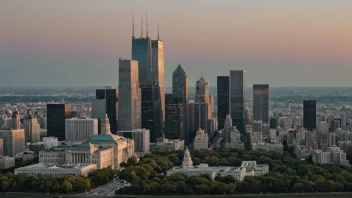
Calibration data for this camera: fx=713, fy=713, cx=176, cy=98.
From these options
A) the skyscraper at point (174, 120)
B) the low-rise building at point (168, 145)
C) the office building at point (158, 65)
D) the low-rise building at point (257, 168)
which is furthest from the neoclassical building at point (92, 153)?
the office building at point (158, 65)

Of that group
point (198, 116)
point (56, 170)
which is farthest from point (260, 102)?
point (56, 170)

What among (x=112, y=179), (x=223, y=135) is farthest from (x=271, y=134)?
(x=112, y=179)

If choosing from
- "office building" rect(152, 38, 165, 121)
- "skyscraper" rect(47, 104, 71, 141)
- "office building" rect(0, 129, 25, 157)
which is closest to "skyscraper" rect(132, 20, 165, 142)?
"office building" rect(152, 38, 165, 121)

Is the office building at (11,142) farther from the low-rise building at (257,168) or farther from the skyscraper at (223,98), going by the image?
the skyscraper at (223,98)

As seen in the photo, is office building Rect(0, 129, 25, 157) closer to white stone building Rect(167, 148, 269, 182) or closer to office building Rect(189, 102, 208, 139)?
white stone building Rect(167, 148, 269, 182)

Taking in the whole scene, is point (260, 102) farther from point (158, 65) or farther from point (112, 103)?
point (112, 103)

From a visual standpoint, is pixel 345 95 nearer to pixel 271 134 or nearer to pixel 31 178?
pixel 271 134
